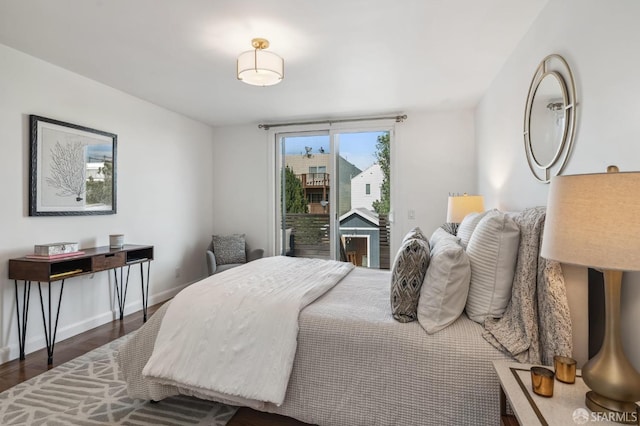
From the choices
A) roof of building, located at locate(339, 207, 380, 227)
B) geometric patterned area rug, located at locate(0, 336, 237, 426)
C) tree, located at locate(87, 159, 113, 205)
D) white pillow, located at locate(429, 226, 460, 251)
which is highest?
tree, located at locate(87, 159, 113, 205)

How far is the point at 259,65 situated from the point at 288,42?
0.34 meters

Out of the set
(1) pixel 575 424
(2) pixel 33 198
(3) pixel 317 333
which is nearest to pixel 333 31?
(3) pixel 317 333

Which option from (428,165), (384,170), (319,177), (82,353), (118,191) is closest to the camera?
(82,353)

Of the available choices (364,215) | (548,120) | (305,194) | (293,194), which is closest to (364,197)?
(364,215)

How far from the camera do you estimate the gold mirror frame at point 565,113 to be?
1729 mm

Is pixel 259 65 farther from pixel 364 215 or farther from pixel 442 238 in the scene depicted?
pixel 364 215

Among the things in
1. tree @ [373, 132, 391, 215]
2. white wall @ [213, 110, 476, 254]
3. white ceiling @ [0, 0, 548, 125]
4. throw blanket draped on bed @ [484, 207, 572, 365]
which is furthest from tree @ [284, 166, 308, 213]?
throw blanket draped on bed @ [484, 207, 572, 365]

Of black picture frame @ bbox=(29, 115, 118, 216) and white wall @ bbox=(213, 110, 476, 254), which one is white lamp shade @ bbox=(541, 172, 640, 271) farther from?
black picture frame @ bbox=(29, 115, 118, 216)

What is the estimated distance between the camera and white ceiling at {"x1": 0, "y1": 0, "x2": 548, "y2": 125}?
2121 millimetres

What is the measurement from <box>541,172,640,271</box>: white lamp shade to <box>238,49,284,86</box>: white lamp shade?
2.03 metres

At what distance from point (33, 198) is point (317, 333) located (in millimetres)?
2730

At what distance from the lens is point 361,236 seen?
4785 mm

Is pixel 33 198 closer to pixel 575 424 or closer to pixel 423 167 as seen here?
pixel 575 424

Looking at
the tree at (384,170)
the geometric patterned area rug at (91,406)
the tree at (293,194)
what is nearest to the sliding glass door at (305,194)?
the tree at (293,194)
